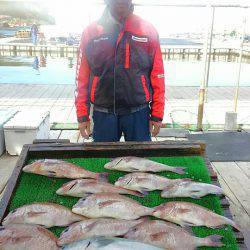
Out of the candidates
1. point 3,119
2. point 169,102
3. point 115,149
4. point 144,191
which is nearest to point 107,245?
point 144,191

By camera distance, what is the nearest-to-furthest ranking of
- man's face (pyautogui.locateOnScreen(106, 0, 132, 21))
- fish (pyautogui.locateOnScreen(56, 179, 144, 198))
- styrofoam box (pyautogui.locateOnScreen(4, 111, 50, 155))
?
fish (pyautogui.locateOnScreen(56, 179, 144, 198))
man's face (pyautogui.locateOnScreen(106, 0, 132, 21))
styrofoam box (pyautogui.locateOnScreen(4, 111, 50, 155))

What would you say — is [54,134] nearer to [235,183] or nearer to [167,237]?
[235,183]

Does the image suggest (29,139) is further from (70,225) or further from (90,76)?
(70,225)

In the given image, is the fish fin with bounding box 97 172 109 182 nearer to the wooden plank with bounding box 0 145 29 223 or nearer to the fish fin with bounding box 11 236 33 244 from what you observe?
the wooden plank with bounding box 0 145 29 223

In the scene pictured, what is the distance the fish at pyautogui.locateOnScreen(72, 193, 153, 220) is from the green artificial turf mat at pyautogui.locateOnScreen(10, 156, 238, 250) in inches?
5.0

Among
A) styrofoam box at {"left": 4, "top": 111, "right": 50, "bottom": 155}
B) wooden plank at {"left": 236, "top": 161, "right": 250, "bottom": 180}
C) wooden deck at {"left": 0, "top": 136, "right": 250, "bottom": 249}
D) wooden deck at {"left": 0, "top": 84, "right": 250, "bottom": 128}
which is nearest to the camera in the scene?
wooden deck at {"left": 0, "top": 136, "right": 250, "bottom": 249}

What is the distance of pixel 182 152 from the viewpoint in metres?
2.81

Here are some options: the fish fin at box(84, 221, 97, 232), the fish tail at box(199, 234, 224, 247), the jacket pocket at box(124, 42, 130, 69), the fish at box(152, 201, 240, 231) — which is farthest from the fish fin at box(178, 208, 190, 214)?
the jacket pocket at box(124, 42, 130, 69)

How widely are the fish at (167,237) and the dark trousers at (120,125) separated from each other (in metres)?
1.57

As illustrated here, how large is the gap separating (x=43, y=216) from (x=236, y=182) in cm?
312

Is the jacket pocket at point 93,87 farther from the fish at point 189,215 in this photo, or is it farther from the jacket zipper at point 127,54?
the fish at point 189,215

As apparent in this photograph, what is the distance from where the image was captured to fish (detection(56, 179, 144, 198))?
2160mm

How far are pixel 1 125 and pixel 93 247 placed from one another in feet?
13.5

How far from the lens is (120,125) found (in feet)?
10.9
